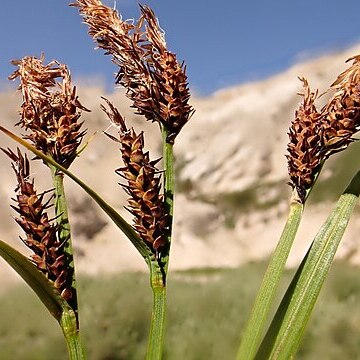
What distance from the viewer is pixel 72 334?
55 cm

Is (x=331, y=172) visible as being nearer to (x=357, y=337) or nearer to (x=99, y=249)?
(x=357, y=337)

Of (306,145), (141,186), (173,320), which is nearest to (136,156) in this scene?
(141,186)

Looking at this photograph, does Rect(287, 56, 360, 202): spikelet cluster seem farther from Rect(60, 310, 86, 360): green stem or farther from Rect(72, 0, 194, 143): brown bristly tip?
Rect(60, 310, 86, 360): green stem

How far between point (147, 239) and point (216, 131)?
2741 mm

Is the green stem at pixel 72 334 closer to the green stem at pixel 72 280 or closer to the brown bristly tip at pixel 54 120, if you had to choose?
the green stem at pixel 72 280

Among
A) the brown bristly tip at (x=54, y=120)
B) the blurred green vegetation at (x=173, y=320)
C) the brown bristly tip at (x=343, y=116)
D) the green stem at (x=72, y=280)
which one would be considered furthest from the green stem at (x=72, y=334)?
the blurred green vegetation at (x=173, y=320)

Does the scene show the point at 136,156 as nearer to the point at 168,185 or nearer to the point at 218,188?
the point at 168,185

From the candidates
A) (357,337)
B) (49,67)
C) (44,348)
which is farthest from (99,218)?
(49,67)

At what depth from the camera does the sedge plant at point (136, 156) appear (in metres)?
0.52

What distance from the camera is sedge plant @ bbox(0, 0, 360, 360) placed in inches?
20.5

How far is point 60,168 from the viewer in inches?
20.5

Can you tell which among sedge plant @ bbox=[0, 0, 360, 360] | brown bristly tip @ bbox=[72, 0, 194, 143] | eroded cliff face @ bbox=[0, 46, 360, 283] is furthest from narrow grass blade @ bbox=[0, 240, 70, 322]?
eroded cliff face @ bbox=[0, 46, 360, 283]

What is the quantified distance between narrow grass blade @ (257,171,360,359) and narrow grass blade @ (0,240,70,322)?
17cm

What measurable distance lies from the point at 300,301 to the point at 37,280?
0.21 metres
